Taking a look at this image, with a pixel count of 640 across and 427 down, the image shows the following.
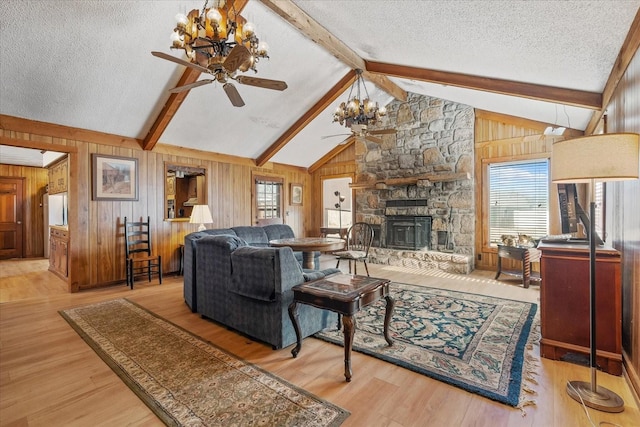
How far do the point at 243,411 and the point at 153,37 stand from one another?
155 inches

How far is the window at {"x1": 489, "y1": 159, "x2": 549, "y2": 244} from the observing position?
516 cm

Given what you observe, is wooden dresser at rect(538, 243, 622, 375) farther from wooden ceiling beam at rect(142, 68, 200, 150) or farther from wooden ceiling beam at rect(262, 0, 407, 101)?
wooden ceiling beam at rect(142, 68, 200, 150)

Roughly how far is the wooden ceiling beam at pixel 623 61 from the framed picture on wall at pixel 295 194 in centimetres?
636

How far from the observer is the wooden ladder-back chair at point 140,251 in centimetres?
488

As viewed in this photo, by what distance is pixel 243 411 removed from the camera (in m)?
1.77

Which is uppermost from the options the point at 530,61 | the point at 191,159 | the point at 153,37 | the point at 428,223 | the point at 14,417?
the point at 153,37

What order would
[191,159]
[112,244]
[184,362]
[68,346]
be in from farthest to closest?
[191,159]
[112,244]
[68,346]
[184,362]

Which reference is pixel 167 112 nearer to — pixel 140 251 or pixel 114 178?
pixel 114 178

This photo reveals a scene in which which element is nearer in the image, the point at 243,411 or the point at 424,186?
the point at 243,411

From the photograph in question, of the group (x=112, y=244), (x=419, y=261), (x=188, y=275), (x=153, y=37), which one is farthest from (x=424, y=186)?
(x=112, y=244)

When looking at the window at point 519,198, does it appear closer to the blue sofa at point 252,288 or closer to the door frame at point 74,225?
the blue sofa at point 252,288

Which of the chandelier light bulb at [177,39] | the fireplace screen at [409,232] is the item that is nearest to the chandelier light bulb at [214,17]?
the chandelier light bulb at [177,39]

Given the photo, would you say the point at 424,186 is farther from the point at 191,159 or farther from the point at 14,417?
the point at 14,417

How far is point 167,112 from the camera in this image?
4.56 metres
